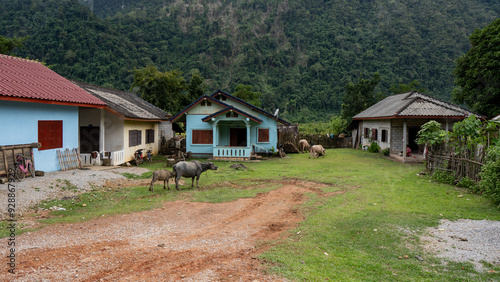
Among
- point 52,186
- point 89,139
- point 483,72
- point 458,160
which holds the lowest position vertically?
point 52,186

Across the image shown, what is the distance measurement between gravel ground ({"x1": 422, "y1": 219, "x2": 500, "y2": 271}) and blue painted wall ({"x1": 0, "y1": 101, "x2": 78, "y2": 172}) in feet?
44.5

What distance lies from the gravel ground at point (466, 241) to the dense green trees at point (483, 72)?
83.1 ft

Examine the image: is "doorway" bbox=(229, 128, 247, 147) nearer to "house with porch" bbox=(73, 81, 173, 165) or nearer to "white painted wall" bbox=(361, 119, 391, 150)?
"house with porch" bbox=(73, 81, 173, 165)

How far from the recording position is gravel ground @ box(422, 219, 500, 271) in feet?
18.7

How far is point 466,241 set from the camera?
6.45 metres

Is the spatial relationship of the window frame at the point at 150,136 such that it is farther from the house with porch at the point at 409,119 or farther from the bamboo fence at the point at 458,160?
the bamboo fence at the point at 458,160

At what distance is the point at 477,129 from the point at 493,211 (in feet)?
13.1

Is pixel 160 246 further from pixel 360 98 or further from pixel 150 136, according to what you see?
pixel 360 98

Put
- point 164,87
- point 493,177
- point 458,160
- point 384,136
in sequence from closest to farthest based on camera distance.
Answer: point 493,177 → point 458,160 → point 384,136 → point 164,87

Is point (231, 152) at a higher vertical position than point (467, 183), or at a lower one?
higher

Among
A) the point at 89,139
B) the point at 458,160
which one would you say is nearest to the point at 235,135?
the point at 89,139

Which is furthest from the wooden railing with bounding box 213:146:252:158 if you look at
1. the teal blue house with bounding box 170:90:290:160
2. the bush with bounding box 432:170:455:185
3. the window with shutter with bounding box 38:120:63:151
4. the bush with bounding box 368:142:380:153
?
the bush with bounding box 368:142:380:153

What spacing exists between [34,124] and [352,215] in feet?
40.9

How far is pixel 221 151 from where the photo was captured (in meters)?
22.1
